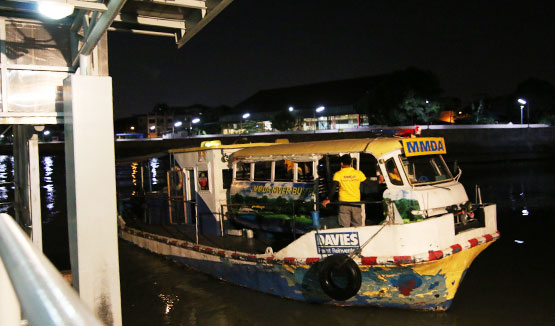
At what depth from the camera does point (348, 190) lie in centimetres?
866

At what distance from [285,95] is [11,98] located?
7713 centimetres

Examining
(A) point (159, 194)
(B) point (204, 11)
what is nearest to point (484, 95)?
(A) point (159, 194)

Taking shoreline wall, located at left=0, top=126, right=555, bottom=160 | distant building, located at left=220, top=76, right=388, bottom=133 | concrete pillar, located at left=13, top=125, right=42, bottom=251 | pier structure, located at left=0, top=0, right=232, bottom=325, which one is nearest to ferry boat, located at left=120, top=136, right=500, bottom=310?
concrete pillar, located at left=13, top=125, right=42, bottom=251

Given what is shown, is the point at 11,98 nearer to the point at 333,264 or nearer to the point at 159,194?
the point at 333,264

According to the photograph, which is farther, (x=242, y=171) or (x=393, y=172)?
(x=242, y=171)

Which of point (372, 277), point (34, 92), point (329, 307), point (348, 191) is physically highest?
point (34, 92)

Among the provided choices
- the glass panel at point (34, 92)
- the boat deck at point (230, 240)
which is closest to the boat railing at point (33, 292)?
the glass panel at point (34, 92)

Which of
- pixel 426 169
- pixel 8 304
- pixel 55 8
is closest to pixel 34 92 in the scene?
pixel 55 8

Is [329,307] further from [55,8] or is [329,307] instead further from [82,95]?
[55,8]

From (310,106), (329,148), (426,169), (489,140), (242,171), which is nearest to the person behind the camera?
(426,169)

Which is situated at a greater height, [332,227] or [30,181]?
[30,181]

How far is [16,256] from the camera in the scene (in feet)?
5.46

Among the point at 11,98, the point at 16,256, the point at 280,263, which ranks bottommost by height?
the point at 280,263

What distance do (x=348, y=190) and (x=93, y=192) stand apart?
17.2ft
